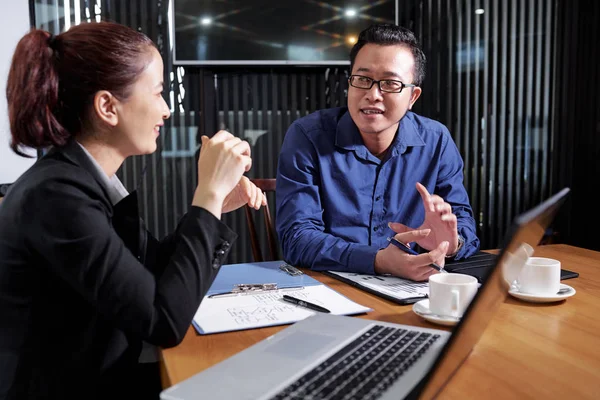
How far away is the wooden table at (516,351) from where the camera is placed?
0.73 m

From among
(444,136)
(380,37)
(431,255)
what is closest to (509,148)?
(444,136)

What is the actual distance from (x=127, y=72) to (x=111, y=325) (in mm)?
464

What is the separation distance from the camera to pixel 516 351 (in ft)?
2.82

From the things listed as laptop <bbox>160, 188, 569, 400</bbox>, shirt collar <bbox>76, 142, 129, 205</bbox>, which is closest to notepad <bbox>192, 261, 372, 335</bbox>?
laptop <bbox>160, 188, 569, 400</bbox>

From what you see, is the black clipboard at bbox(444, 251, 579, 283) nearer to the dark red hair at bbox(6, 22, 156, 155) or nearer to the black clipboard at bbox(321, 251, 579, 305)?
the black clipboard at bbox(321, 251, 579, 305)

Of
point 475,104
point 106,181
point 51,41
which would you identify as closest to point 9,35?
point 51,41

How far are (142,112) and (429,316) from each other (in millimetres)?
670

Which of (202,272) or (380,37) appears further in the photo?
(380,37)

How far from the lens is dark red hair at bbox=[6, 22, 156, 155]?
956 millimetres

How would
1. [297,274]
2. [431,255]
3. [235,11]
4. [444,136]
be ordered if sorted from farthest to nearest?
[235,11]
[444,136]
[297,274]
[431,255]

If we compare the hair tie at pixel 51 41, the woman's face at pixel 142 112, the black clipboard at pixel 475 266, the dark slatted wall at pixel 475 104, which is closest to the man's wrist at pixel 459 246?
the black clipboard at pixel 475 266

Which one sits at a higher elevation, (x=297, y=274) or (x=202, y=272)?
(x=202, y=272)

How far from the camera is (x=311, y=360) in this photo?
74 cm

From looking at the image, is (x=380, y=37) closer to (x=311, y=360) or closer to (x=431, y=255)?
(x=431, y=255)
